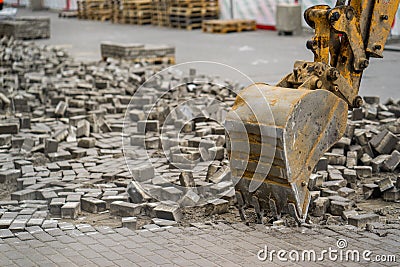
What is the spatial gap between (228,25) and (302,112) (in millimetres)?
20373

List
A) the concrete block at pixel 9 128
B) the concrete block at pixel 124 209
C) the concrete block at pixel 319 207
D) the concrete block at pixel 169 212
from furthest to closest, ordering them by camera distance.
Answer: the concrete block at pixel 9 128 → the concrete block at pixel 124 209 → the concrete block at pixel 319 207 → the concrete block at pixel 169 212

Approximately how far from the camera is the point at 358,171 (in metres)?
8.90

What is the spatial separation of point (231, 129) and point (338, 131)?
104cm

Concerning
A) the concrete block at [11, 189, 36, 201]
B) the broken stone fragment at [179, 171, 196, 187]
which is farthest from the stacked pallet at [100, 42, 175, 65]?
the broken stone fragment at [179, 171, 196, 187]

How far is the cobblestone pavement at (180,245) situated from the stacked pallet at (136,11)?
23.9 meters

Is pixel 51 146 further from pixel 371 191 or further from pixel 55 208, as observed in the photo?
pixel 371 191

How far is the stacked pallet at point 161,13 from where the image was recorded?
1136 inches

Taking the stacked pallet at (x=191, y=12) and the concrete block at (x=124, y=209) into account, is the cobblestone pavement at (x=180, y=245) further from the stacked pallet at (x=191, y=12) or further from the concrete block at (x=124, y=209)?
the stacked pallet at (x=191, y=12)

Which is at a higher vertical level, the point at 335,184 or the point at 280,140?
the point at 280,140

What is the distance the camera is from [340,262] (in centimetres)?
605

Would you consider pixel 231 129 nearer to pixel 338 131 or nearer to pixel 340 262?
pixel 338 131

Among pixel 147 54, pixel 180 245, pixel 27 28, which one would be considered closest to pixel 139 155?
pixel 180 245

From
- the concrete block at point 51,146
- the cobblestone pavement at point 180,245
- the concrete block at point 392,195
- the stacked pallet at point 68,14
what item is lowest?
the concrete block at point 392,195

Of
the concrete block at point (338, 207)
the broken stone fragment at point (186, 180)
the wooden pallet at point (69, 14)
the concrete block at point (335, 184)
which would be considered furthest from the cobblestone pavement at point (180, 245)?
the wooden pallet at point (69, 14)
